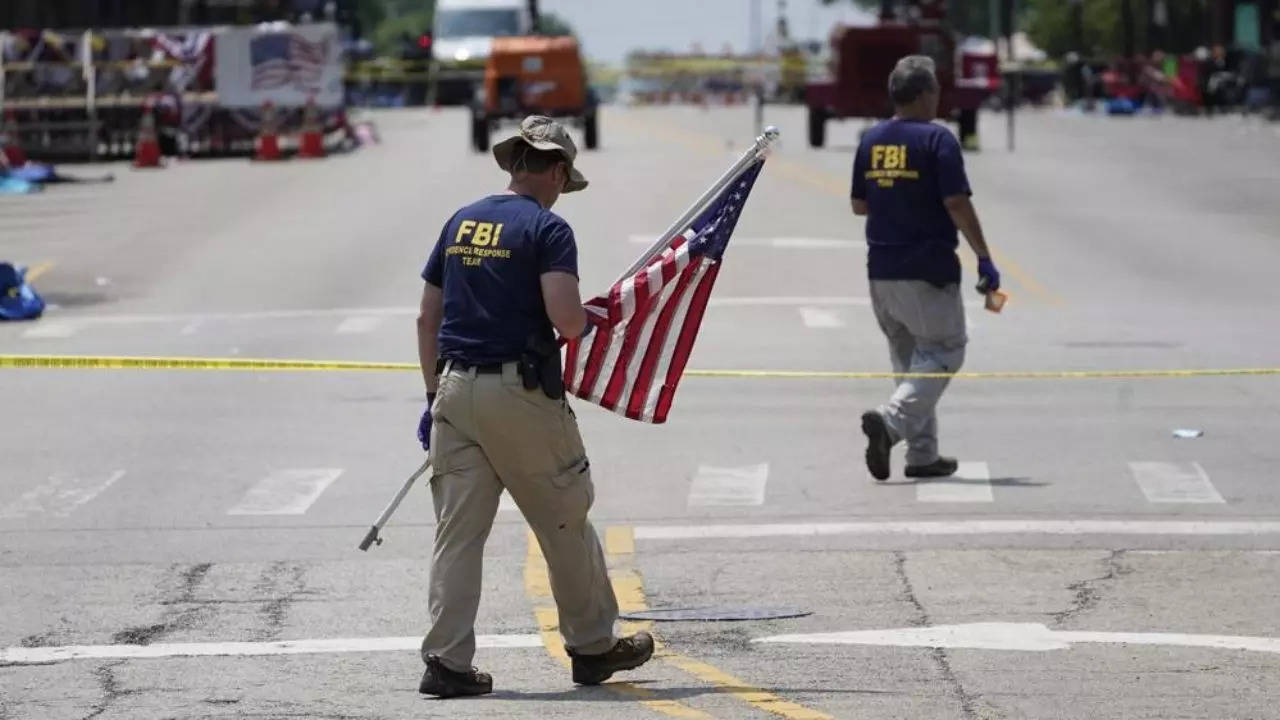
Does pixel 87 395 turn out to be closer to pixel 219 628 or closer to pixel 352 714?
pixel 219 628

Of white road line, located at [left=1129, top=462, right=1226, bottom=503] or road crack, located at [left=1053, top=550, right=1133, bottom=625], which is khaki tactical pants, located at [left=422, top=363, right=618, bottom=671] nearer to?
road crack, located at [left=1053, top=550, right=1133, bottom=625]

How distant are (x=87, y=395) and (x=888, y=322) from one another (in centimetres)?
616

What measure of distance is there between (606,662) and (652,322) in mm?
1315

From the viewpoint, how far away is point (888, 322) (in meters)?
12.7

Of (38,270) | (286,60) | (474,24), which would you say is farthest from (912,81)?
(474,24)

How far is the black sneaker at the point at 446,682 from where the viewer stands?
788 cm

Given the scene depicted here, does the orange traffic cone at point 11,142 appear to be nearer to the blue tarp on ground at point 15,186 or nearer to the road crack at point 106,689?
the blue tarp on ground at point 15,186

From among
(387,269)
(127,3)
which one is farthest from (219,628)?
(127,3)

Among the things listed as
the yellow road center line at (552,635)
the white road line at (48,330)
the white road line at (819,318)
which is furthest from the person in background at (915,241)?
the white road line at (48,330)

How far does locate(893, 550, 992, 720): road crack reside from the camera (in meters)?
7.67

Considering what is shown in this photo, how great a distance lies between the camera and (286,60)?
1905 inches

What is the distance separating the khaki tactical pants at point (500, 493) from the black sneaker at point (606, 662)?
0.03 m

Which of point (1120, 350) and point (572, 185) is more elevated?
point (572, 185)

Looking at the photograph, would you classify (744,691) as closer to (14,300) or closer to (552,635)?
(552,635)
